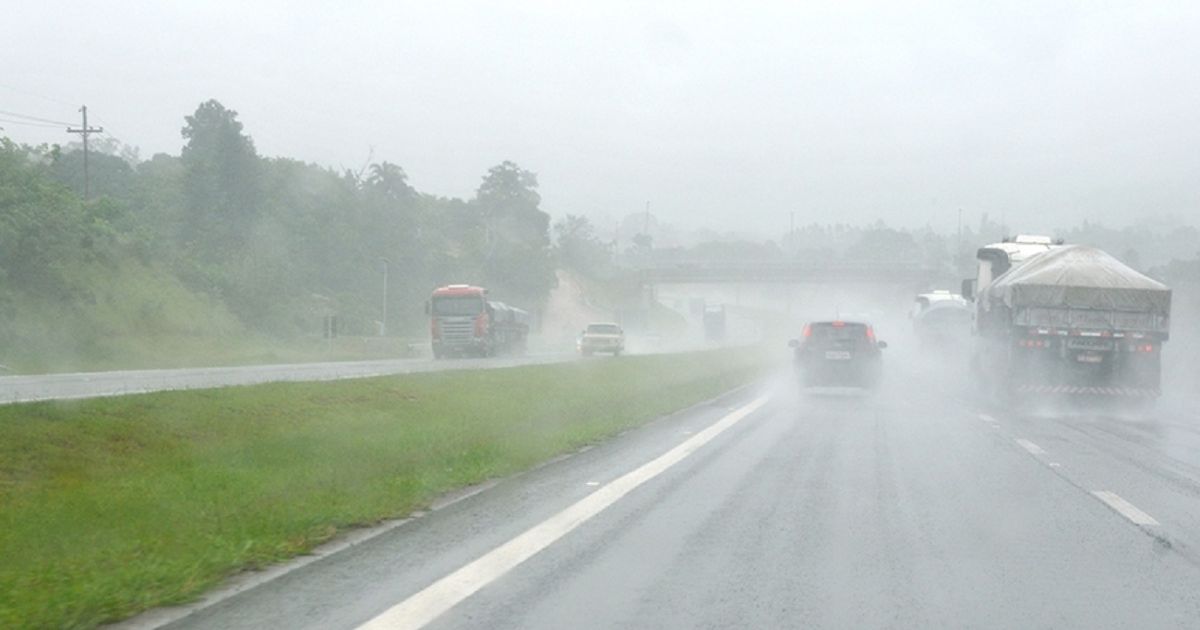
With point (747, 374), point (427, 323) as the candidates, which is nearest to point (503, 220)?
point (427, 323)

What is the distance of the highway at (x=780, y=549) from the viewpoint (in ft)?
24.6

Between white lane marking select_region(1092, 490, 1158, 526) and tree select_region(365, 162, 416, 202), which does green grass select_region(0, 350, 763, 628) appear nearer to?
white lane marking select_region(1092, 490, 1158, 526)

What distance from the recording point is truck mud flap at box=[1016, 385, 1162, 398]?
90.9ft

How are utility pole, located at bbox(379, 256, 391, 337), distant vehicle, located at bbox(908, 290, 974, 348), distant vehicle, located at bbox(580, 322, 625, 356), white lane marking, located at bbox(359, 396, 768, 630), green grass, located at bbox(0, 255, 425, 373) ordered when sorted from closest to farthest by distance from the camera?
white lane marking, located at bbox(359, 396, 768, 630) < green grass, located at bbox(0, 255, 425, 373) < distant vehicle, located at bbox(908, 290, 974, 348) < distant vehicle, located at bbox(580, 322, 625, 356) < utility pole, located at bbox(379, 256, 391, 337)

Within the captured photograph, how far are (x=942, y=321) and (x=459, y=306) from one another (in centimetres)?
2088

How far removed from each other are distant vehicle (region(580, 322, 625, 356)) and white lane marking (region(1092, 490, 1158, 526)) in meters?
52.7

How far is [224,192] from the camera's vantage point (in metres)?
87.7

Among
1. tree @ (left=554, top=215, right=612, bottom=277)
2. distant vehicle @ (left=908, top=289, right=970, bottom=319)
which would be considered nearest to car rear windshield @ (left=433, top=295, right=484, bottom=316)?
distant vehicle @ (left=908, top=289, right=970, bottom=319)

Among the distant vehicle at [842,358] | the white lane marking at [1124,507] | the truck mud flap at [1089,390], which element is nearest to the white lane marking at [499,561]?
the white lane marking at [1124,507]

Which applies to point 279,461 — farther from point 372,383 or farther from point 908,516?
point 372,383

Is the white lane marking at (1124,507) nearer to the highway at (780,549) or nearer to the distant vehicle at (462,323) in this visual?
the highway at (780,549)

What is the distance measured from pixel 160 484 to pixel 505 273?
94.9m

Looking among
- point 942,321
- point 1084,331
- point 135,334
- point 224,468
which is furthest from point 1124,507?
point 135,334

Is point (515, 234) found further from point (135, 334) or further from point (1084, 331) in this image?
point (1084, 331)
